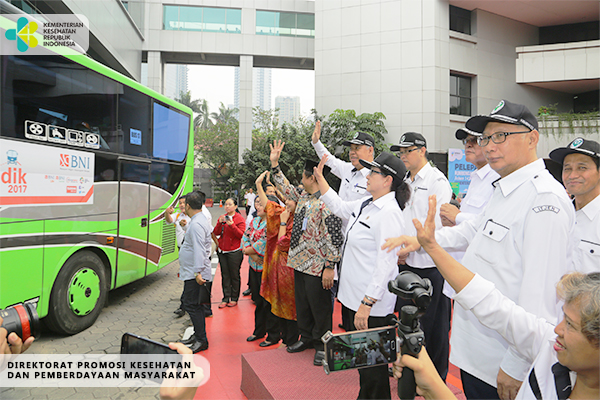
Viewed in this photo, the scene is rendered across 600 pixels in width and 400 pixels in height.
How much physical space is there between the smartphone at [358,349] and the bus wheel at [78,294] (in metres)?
4.50

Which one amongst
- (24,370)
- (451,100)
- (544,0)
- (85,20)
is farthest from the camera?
(451,100)

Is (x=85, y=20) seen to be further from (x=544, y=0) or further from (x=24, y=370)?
(x=544, y=0)

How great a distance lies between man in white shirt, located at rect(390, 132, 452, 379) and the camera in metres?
3.07

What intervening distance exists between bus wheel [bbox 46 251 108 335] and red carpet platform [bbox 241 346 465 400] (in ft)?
8.99

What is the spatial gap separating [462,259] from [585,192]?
1.31 metres

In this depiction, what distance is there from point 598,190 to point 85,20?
486 inches

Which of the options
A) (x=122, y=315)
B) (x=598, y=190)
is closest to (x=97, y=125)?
(x=122, y=315)

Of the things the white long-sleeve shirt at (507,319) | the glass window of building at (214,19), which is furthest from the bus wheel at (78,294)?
the glass window of building at (214,19)

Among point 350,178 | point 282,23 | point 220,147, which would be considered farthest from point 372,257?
point 220,147

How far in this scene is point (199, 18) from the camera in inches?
812

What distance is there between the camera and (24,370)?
3.77 m

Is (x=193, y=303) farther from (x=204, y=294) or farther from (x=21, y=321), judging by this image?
(x=21, y=321)

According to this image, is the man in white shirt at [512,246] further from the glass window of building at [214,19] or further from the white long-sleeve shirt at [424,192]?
the glass window of building at [214,19]

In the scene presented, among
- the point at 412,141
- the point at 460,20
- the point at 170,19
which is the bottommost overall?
the point at 412,141
